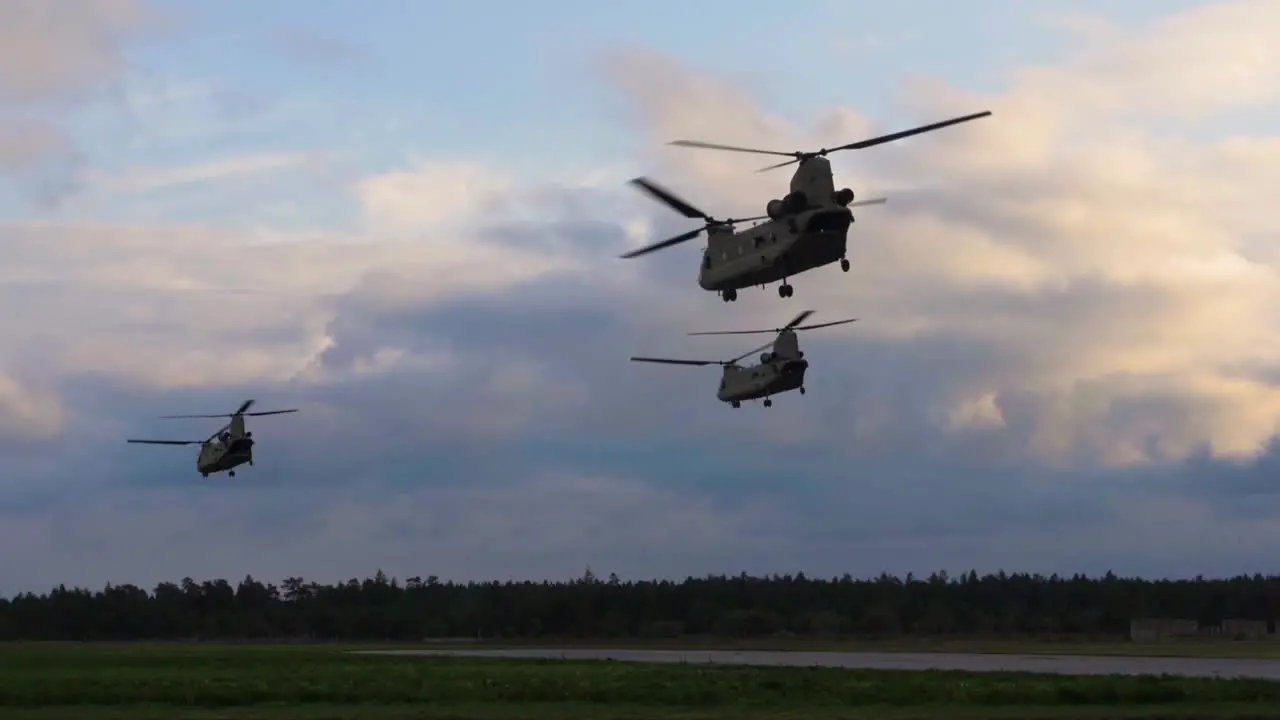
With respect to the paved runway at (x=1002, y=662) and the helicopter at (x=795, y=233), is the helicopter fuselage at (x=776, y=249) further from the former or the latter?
the paved runway at (x=1002, y=662)

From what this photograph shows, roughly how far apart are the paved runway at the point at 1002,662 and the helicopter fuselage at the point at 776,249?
20.6 m

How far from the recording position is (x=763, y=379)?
2756 inches

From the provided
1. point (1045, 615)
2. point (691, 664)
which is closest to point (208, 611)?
point (1045, 615)

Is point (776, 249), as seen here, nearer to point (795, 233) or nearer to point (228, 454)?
point (795, 233)

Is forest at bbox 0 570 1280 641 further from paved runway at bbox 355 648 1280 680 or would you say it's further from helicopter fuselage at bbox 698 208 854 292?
helicopter fuselage at bbox 698 208 854 292

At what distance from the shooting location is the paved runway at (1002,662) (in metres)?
64.8

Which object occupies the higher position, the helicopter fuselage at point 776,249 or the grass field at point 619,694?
the helicopter fuselage at point 776,249

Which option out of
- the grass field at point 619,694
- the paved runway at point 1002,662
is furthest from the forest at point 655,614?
the grass field at point 619,694

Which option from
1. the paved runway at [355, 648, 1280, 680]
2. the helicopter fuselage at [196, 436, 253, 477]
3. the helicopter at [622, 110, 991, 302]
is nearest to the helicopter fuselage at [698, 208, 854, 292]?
the helicopter at [622, 110, 991, 302]

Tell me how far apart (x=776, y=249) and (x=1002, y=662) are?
32290mm

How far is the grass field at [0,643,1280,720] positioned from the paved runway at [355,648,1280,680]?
19.6ft

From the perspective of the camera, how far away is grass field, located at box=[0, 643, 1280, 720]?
49.0m

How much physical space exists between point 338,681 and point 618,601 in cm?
10748

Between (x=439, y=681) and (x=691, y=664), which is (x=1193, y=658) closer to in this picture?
(x=691, y=664)
